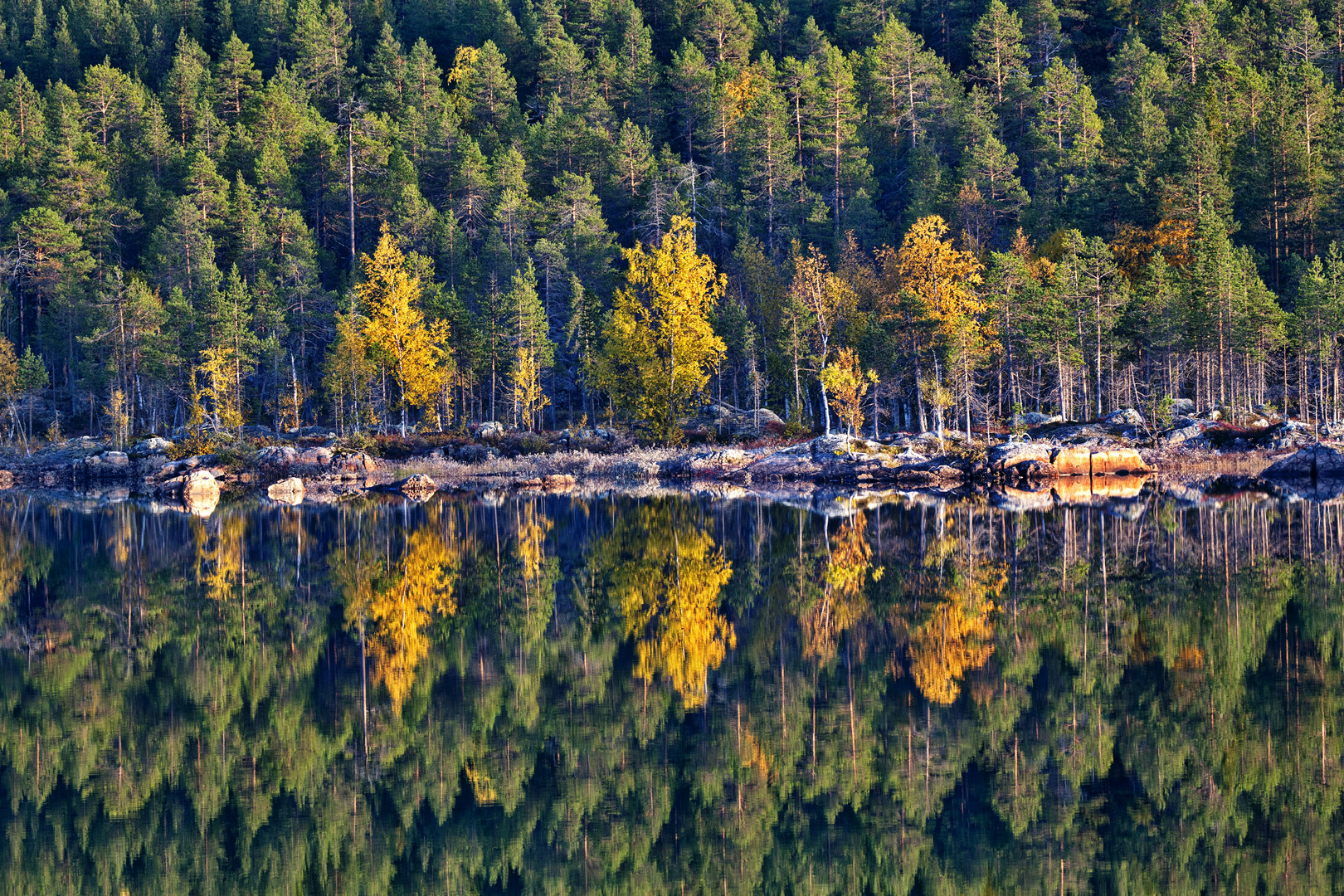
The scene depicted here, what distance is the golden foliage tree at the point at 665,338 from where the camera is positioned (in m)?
66.3

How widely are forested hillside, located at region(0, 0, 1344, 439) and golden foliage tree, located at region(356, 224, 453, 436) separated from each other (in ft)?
0.83

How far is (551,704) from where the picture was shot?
16.9 metres

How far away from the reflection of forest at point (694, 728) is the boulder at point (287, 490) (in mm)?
27240

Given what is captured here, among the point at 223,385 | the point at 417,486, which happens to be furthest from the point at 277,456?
the point at 417,486

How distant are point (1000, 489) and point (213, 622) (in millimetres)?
37412

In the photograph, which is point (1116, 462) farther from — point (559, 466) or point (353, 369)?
point (353, 369)

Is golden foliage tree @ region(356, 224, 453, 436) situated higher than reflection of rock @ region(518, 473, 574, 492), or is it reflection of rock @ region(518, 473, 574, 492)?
golden foliage tree @ region(356, 224, 453, 436)

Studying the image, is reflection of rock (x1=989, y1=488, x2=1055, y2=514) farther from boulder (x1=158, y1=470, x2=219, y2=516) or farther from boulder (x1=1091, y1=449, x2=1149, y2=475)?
boulder (x1=158, y1=470, x2=219, y2=516)

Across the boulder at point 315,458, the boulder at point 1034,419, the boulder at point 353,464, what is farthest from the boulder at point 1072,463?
the boulder at point 315,458

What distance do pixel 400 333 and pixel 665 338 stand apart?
1732 cm

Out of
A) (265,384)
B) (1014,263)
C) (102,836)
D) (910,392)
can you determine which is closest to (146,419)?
(265,384)

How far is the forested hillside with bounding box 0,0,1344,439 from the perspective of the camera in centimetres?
7250

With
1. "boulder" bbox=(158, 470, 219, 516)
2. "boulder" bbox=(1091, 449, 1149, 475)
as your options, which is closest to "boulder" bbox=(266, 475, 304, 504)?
"boulder" bbox=(158, 470, 219, 516)

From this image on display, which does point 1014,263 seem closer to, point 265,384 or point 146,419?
point 265,384
